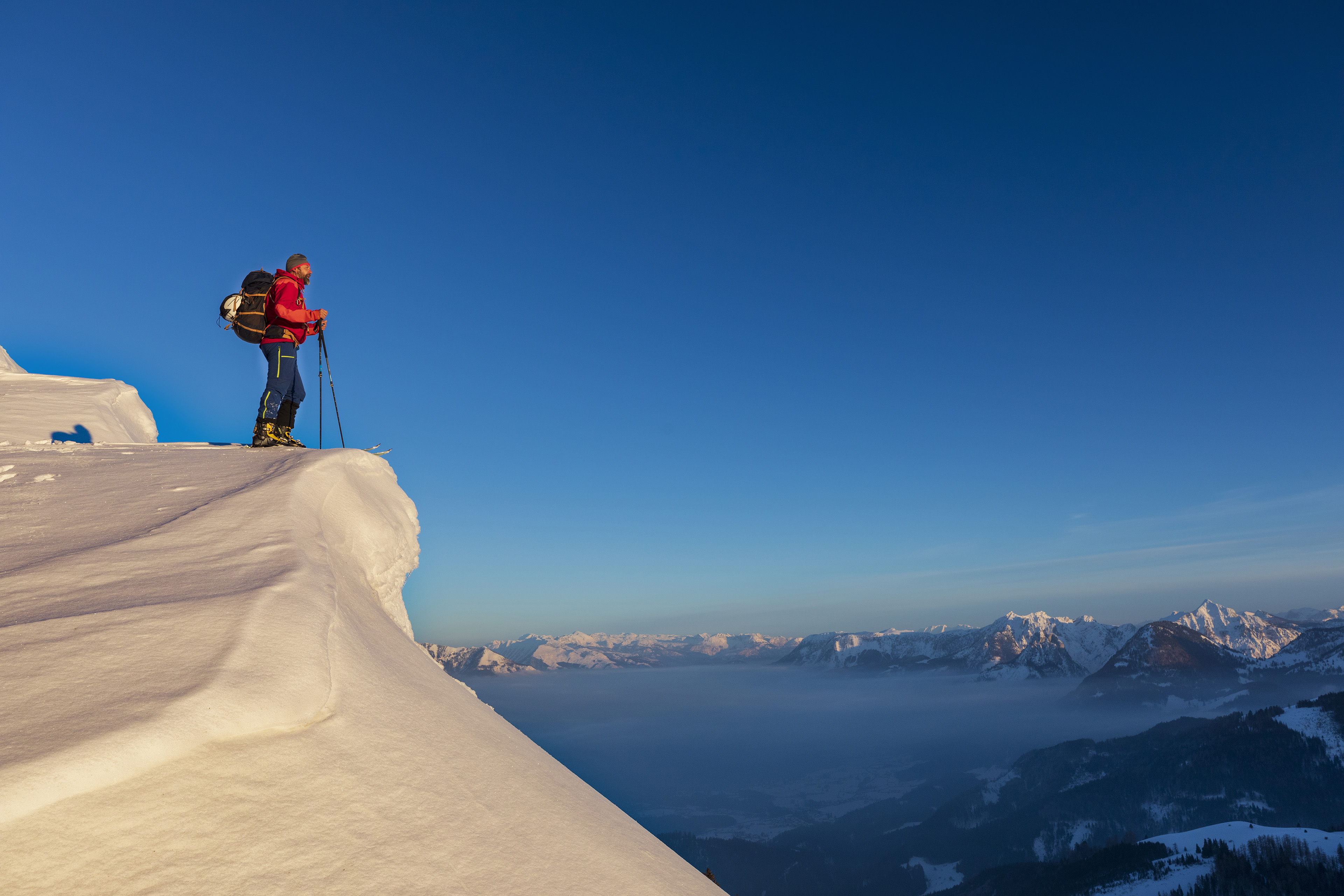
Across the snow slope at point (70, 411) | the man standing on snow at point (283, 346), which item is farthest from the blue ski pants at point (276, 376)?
the snow slope at point (70, 411)

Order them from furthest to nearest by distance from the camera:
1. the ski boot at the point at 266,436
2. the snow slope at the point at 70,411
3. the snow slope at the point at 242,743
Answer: the snow slope at the point at 70,411 < the ski boot at the point at 266,436 < the snow slope at the point at 242,743

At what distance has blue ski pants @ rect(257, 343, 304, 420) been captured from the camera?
1099 centimetres

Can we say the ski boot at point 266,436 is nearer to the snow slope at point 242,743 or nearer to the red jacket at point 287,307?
the red jacket at point 287,307

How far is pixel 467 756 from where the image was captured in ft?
14.6

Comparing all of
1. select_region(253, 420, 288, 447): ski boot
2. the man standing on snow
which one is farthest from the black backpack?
select_region(253, 420, 288, 447): ski boot

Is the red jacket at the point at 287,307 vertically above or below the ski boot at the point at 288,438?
above

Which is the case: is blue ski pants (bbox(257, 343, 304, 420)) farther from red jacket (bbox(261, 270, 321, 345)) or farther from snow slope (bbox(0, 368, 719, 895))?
snow slope (bbox(0, 368, 719, 895))

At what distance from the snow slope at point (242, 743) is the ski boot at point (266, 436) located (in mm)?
4365

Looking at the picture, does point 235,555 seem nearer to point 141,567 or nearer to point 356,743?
point 141,567

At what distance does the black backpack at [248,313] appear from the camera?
432 inches

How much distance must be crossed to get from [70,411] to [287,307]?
11.6 m

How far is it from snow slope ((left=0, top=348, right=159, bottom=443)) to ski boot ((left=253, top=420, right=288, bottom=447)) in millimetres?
4306

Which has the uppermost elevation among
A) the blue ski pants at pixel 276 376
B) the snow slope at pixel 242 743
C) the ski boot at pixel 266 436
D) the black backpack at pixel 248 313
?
the black backpack at pixel 248 313

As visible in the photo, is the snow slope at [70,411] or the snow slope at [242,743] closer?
the snow slope at [242,743]
